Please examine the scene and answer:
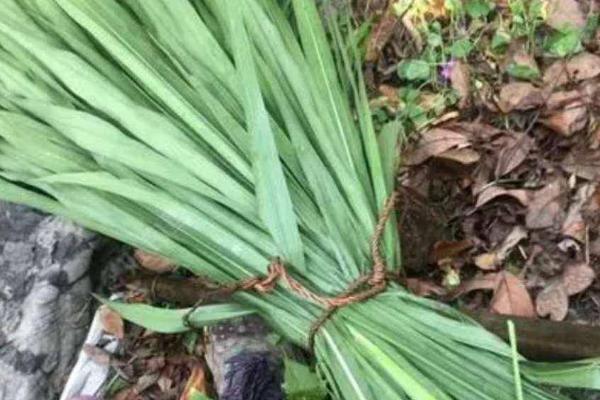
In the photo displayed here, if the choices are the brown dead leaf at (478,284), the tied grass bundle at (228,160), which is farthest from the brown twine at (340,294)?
the brown dead leaf at (478,284)

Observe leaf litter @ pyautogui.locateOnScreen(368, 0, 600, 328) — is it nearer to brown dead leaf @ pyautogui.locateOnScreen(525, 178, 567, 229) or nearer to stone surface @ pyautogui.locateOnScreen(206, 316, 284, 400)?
brown dead leaf @ pyautogui.locateOnScreen(525, 178, 567, 229)

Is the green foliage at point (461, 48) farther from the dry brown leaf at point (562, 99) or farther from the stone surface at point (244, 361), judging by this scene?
the stone surface at point (244, 361)

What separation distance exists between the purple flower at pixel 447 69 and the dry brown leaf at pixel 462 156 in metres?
0.14

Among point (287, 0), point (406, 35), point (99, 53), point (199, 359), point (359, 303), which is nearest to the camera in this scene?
point (359, 303)

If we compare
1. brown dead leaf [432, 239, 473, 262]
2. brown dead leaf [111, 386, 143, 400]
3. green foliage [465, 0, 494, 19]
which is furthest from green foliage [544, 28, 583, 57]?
brown dead leaf [111, 386, 143, 400]

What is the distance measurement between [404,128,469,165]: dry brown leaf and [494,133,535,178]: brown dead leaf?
6 cm

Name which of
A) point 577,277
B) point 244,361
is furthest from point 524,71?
point 244,361

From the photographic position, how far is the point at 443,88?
183 centimetres

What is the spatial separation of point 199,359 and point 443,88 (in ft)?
1.91

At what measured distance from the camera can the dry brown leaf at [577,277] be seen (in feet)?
5.32

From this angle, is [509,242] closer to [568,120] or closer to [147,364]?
[568,120]

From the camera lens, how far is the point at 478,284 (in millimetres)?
1660

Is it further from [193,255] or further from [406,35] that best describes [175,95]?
[406,35]

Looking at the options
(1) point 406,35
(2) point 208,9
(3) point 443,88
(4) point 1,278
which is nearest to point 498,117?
(3) point 443,88
